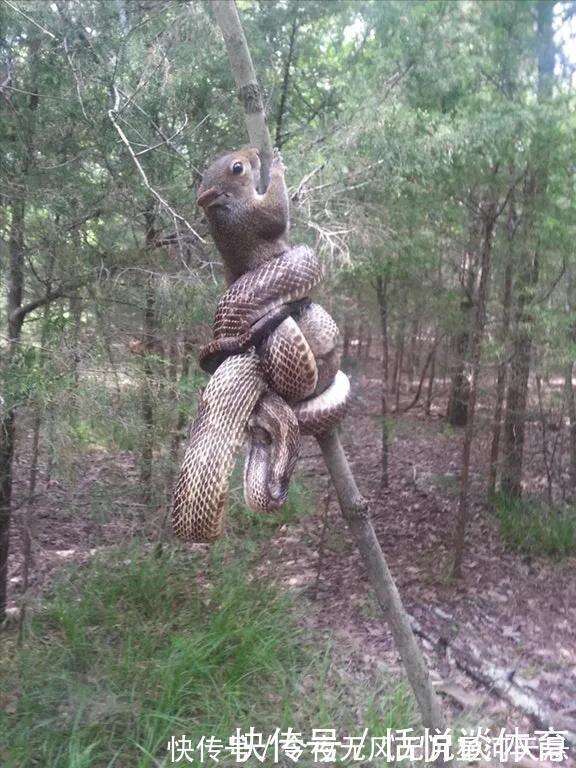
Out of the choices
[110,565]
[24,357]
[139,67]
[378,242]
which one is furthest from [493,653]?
[139,67]

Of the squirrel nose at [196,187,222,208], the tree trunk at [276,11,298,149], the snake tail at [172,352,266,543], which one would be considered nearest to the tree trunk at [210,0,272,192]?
the squirrel nose at [196,187,222,208]

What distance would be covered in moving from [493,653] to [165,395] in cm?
266

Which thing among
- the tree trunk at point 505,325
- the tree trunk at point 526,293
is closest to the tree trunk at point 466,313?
the tree trunk at point 505,325

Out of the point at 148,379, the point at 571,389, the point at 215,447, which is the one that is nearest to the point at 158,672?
the point at 148,379

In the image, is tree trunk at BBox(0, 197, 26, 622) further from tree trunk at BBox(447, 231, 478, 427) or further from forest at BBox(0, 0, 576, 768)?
tree trunk at BBox(447, 231, 478, 427)

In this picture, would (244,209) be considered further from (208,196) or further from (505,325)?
(505,325)

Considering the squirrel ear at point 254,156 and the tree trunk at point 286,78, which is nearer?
the squirrel ear at point 254,156

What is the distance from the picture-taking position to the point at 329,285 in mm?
4938

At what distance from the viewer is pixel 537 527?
539 centimetres

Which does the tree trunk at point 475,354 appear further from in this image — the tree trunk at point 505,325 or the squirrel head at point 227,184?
the squirrel head at point 227,184

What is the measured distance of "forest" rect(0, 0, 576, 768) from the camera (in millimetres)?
3018

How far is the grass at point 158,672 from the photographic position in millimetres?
2826

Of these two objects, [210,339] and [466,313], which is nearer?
[210,339]

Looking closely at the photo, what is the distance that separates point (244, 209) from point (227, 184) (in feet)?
0.21
